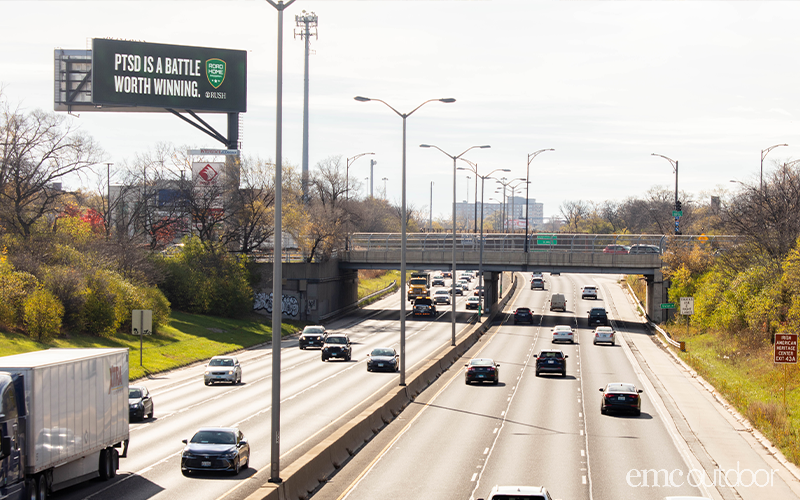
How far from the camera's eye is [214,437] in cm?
2116

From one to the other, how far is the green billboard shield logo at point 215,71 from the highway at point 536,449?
37232mm

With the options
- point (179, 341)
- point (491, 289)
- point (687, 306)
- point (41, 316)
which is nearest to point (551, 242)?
point (491, 289)

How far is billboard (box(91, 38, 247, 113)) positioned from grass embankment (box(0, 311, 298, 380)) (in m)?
17.8

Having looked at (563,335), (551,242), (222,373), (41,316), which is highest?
(551,242)

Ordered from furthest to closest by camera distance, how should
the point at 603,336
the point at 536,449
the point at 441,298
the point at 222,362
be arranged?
the point at 441,298 < the point at 603,336 < the point at 222,362 < the point at 536,449

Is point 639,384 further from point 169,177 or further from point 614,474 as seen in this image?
point 169,177

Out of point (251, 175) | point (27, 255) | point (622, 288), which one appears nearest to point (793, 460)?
point (27, 255)

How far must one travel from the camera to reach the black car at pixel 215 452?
2041cm

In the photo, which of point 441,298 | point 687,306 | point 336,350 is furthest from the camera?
point 441,298

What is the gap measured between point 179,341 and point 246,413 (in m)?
25.6

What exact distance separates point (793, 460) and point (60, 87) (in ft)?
206

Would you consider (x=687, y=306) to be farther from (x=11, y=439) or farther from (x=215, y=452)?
(x=11, y=439)

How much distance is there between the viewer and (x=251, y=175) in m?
79.3

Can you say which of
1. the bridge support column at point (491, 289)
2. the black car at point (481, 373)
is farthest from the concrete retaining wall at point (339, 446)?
the bridge support column at point (491, 289)
